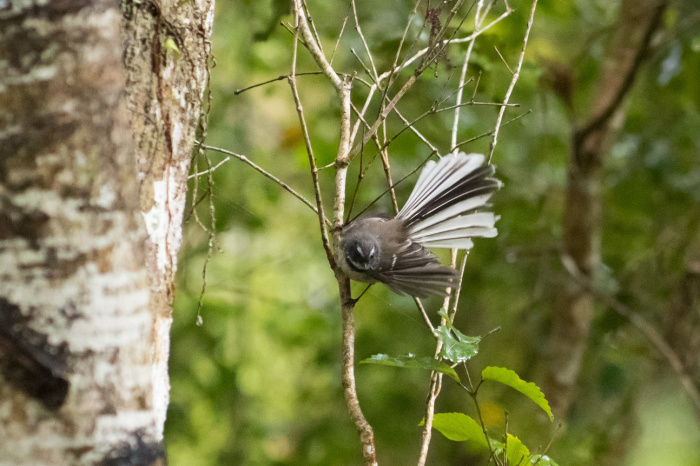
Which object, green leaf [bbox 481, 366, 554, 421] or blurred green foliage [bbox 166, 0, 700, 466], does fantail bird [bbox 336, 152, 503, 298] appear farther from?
blurred green foliage [bbox 166, 0, 700, 466]

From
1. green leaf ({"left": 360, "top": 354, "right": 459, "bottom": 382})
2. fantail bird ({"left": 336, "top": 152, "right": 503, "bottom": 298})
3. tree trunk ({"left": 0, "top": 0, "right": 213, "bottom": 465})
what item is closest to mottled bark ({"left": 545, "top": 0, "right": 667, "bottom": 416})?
fantail bird ({"left": 336, "top": 152, "right": 503, "bottom": 298})

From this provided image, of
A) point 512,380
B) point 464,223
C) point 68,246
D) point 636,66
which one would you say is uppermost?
point 636,66

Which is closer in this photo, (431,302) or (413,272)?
(413,272)

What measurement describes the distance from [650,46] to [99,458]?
3409 mm

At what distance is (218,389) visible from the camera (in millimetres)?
4266

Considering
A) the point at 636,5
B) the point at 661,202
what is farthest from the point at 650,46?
the point at 661,202

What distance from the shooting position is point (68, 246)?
2.88 ft

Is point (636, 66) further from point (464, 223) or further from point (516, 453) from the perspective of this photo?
point (516, 453)

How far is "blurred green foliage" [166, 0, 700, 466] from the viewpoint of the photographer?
3789 millimetres

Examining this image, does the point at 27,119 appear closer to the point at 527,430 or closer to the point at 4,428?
the point at 4,428

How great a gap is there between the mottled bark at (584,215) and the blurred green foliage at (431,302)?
13 centimetres

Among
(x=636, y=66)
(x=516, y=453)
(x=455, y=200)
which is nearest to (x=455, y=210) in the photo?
(x=455, y=200)

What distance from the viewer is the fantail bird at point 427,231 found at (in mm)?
1636

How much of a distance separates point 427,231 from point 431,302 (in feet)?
8.80
